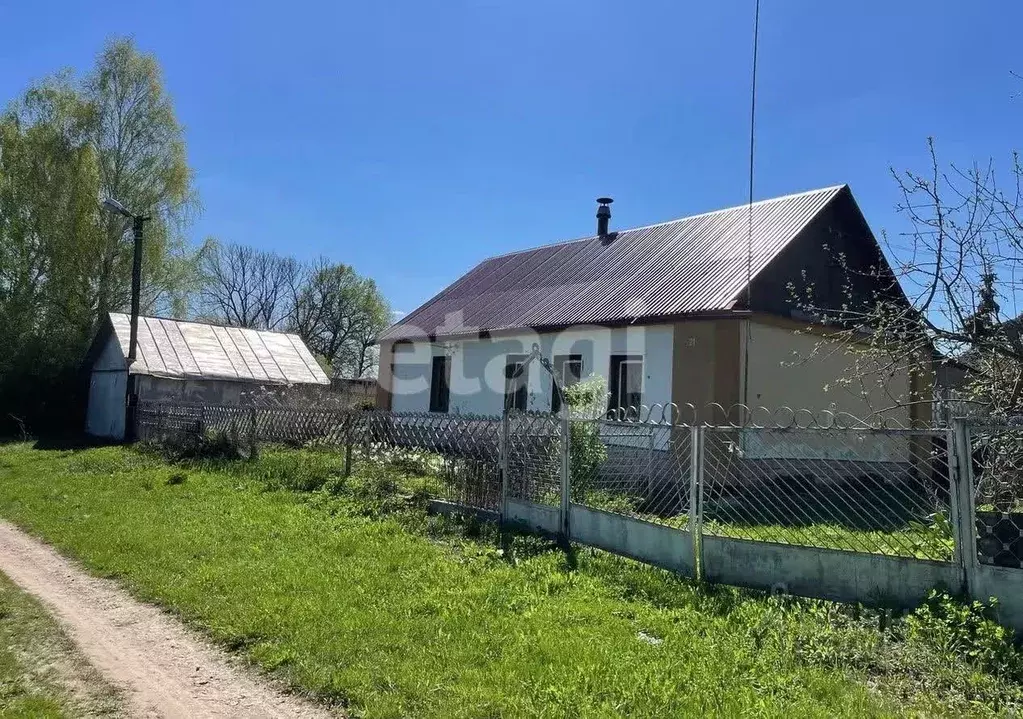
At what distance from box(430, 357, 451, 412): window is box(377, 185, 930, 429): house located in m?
0.03

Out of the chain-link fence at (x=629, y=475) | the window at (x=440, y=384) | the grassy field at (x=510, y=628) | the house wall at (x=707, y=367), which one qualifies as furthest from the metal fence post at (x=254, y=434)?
the house wall at (x=707, y=367)

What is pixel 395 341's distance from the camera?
64.0ft

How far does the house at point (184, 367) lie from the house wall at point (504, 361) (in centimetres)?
438

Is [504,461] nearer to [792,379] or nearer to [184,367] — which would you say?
[792,379]

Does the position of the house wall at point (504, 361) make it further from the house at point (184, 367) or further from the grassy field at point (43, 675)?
the grassy field at point (43, 675)

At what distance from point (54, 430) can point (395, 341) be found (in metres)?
11.5

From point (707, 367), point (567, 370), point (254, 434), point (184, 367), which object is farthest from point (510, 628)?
point (184, 367)

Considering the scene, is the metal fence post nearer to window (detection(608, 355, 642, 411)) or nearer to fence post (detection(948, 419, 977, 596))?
window (detection(608, 355, 642, 411))

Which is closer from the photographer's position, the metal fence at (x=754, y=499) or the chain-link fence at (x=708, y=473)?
the metal fence at (x=754, y=499)

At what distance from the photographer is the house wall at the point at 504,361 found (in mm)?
12938

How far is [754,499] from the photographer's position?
229 inches

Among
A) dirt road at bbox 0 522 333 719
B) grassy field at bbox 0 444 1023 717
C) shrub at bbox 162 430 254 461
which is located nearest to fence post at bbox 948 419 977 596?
grassy field at bbox 0 444 1023 717

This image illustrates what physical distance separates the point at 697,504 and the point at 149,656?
13.2 ft

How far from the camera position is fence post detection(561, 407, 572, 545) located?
6.65m
